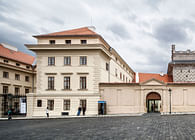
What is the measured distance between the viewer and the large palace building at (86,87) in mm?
38438

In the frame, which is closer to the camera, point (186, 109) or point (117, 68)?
point (186, 109)

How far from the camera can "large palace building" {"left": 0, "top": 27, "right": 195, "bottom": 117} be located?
38.4m

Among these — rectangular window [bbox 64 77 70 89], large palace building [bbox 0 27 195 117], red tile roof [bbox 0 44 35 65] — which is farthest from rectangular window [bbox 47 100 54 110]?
red tile roof [bbox 0 44 35 65]

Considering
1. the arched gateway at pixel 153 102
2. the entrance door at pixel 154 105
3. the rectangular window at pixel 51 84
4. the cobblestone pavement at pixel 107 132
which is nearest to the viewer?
the cobblestone pavement at pixel 107 132

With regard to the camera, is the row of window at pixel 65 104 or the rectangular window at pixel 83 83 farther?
the rectangular window at pixel 83 83

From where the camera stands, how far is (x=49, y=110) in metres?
38.4

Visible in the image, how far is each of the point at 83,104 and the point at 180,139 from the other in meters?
26.2

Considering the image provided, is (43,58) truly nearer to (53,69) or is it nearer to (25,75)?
(53,69)

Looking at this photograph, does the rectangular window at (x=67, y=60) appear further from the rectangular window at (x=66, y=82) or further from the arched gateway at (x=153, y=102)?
the arched gateway at (x=153, y=102)

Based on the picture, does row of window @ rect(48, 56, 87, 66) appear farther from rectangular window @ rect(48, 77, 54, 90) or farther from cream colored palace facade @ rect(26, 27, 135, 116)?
rectangular window @ rect(48, 77, 54, 90)

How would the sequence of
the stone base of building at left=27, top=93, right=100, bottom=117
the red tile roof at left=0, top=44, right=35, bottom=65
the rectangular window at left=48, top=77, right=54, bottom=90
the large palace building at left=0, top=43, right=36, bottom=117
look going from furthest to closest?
1. the red tile roof at left=0, top=44, right=35, bottom=65
2. the large palace building at left=0, top=43, right=36, bottom=117
3. the rectangular window at left=48, top=77, right=54, bottom=90
4. the stone base of building at left=27, top=93, right=100, bottom=117

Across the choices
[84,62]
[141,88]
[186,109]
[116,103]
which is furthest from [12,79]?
[186,109]

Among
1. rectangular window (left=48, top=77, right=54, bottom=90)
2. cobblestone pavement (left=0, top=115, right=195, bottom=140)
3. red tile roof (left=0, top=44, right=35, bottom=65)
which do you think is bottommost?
cobblestone pavement (left=0, top=115, right=195, bottom=140)

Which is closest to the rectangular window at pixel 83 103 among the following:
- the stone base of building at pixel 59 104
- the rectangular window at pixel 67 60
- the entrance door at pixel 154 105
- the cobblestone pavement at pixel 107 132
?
the stone base of building at pixel 59 104
